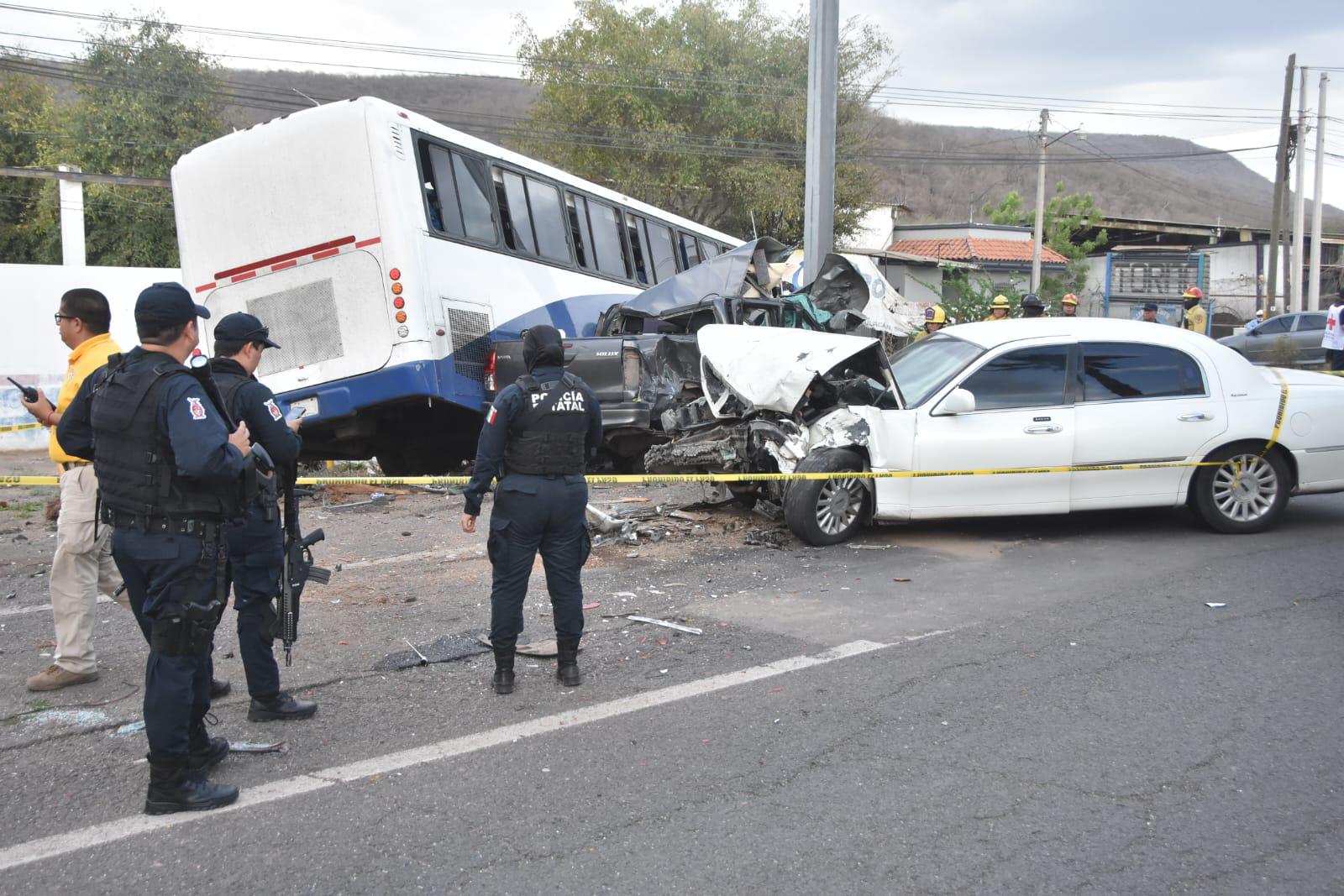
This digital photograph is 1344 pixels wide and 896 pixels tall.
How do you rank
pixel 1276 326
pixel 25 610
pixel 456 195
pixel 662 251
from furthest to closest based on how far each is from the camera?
pixel 1276 326, pixel 662 251, pixel 456 195, pixel 25 610

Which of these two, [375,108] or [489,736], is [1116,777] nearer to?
[489,736]

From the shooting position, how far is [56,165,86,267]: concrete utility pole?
750 inches

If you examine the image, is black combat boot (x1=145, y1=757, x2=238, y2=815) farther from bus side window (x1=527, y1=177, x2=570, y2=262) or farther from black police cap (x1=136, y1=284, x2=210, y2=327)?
bus side window (x1=527, y1=177, x2=570, y2=262)

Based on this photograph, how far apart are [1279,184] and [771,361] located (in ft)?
98.7

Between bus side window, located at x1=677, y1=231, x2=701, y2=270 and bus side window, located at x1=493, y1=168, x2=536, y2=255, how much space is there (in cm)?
422

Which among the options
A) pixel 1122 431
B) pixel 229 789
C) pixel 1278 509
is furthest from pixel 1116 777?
pixel 1278 509

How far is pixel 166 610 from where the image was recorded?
349cm

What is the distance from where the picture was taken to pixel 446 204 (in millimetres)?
10445

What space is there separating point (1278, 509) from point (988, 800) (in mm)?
5516

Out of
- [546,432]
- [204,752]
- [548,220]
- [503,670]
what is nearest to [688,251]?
[548,220]

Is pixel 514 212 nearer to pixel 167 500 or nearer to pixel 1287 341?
pixel 167 500

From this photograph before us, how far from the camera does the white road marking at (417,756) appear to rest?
333cm

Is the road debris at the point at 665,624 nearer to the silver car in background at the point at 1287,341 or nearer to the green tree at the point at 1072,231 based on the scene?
the silver car in background at the point at 1287,341

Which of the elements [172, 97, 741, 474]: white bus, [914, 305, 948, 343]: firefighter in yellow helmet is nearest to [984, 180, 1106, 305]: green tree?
[914, 305, 948, 343]: firefighter in yellow helmet
